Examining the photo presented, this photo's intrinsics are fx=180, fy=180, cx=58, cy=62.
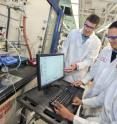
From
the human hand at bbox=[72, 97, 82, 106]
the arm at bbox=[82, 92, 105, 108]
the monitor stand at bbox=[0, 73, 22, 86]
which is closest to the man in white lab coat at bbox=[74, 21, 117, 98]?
the arm at bbox=[82, 92, 105, 108]

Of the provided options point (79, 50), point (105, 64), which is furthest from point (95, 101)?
point (79, 50)

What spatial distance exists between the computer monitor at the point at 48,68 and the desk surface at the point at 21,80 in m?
0.20

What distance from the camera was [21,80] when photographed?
1.53 meters

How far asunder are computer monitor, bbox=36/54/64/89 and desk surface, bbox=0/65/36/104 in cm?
20

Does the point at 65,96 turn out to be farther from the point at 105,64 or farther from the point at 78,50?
the point at 78,50

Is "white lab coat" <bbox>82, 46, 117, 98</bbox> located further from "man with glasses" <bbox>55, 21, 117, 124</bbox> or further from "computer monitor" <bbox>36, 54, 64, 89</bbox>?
"computer monitor" <bbox>36, 54, 64, 89</bbox>

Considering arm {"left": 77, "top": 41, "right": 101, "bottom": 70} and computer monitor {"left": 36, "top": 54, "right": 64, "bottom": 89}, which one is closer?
computer monitor {"left": 36, "top": 54, "right": 64, "bottom": 89}

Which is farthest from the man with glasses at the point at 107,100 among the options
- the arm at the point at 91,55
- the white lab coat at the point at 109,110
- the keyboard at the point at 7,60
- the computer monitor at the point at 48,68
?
the keyboard at the point at 7,60

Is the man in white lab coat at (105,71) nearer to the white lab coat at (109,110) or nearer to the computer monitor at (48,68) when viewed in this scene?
the white lab coat at (109,110)

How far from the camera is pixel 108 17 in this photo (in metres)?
3.75

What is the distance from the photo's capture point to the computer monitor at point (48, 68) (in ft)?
4.54

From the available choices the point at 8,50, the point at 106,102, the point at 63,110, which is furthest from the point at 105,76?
the point at 8,50

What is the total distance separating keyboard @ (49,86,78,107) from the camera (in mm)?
1429

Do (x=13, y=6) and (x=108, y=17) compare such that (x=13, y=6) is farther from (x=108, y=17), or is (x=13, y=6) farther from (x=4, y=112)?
(x=108, y=17)
